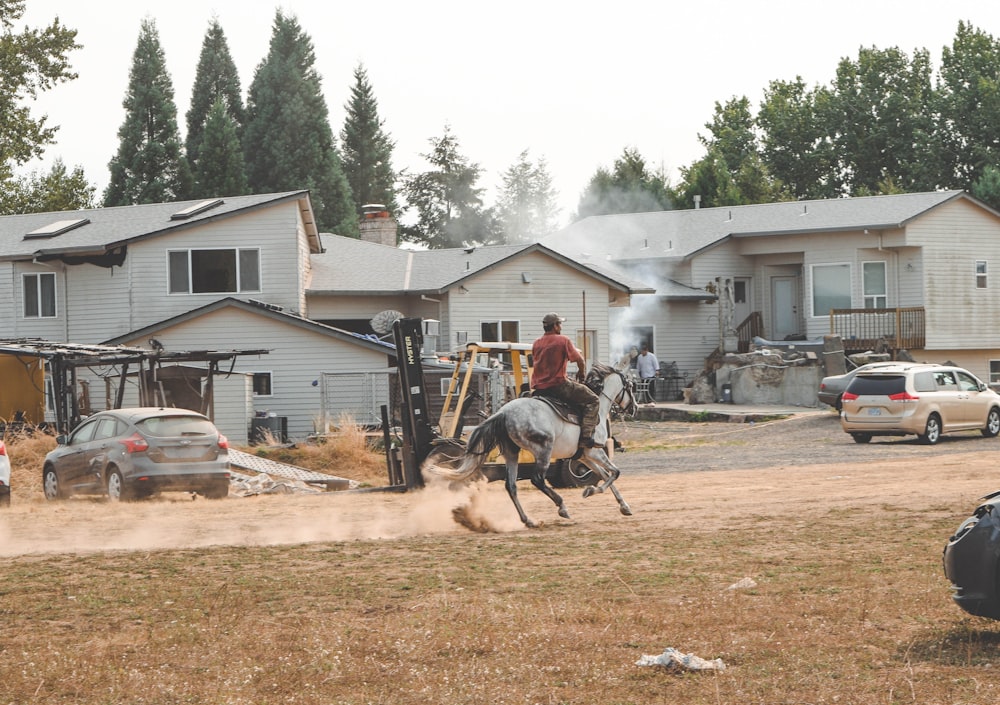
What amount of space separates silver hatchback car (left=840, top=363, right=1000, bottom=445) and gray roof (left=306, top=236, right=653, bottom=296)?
13260 millimetres

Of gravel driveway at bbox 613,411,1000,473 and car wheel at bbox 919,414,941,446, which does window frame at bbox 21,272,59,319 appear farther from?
car wheel at bbox 919,414,941,446

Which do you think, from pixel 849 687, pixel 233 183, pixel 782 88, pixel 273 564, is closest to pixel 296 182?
pixel 233 183

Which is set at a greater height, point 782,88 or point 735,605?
point 782,88

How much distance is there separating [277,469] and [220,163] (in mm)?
49065

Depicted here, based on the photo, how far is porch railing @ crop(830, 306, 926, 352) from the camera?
44.8 meters

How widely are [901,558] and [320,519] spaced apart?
26.2ft

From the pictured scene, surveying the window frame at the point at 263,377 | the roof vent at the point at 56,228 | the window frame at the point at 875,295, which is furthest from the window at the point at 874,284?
the roof vent at the point at 56,228

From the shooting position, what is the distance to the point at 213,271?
39.2 metres

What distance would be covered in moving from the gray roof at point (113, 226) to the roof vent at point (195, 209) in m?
0.04

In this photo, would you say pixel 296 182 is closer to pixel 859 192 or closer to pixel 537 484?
pixel 859 192

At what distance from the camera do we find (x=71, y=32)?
181ft

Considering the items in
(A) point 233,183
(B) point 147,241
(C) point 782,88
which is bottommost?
(B) point 147,241

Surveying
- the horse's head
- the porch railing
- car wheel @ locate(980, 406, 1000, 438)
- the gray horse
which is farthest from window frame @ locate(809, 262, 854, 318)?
the gray horse

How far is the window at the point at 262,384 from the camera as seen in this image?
36.7 meters
